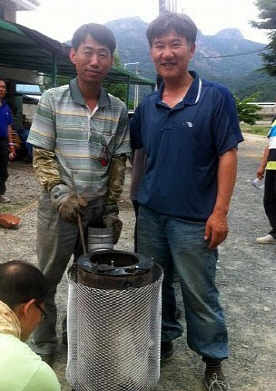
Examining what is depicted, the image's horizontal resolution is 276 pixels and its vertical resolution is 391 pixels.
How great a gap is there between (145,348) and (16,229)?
4.03 metres

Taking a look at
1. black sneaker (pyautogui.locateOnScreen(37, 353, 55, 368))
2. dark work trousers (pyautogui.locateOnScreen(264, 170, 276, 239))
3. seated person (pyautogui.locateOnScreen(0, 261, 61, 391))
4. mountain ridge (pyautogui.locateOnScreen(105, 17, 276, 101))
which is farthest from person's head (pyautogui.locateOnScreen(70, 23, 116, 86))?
mountain ridge (pyautogui.locateOnScreen(105, 17, 276, 101))

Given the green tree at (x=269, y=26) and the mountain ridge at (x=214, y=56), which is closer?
the green tree at (x=269, y=26)

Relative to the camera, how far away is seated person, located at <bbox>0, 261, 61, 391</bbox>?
150cm

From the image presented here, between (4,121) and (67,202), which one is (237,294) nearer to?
(67,202)

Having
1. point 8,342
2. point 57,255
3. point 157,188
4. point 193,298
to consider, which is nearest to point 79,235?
point 57,255

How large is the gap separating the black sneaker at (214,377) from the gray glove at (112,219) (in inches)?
36.0

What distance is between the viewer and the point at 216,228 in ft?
8.20

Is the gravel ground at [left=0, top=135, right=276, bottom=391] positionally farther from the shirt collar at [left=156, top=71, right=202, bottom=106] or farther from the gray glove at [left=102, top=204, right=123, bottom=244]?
the shirt collar at [left=156, top=71, right=202, bottom=106]

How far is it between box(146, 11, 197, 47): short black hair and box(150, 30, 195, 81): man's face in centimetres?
2

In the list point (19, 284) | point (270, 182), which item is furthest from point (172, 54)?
point (270, 182)

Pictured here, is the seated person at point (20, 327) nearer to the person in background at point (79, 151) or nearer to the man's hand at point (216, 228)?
the person in background at point (79, 151)

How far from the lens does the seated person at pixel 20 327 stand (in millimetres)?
1503

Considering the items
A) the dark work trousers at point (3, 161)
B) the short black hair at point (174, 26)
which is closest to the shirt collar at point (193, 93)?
the short black hair at point (174, 26)

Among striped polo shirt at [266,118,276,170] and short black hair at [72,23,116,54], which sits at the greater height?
short black hair at [72,23,116,54]
